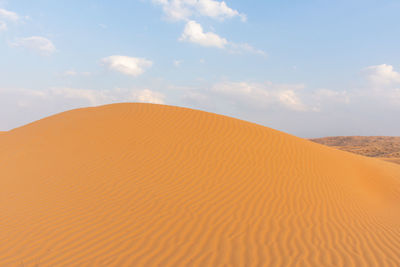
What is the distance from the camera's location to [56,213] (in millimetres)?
5109

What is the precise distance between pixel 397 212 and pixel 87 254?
759 centimetres

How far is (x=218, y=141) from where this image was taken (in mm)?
9461

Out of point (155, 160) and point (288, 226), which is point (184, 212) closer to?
point (288, 226)

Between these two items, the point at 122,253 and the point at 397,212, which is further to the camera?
the point at 397,212

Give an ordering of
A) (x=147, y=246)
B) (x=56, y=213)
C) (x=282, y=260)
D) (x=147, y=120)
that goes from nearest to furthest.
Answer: (x=282, y=260), (x=147, y=246), (x=56, y=213), (x=147, y=120)

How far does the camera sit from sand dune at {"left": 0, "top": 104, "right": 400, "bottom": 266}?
3.99 m

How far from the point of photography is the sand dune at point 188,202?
3.99 metres

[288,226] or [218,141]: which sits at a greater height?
[218,141]

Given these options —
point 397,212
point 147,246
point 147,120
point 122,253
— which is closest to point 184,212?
point 147,246

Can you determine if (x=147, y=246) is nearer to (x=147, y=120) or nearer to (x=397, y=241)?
(x=397, y=241)

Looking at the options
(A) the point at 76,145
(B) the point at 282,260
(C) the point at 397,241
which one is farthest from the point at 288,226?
(A) the point at 76,145

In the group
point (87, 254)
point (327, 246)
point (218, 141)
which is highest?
point (218, 141)

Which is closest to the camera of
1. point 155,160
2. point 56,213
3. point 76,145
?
point 56,213

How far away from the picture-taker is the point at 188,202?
5.54 metres
